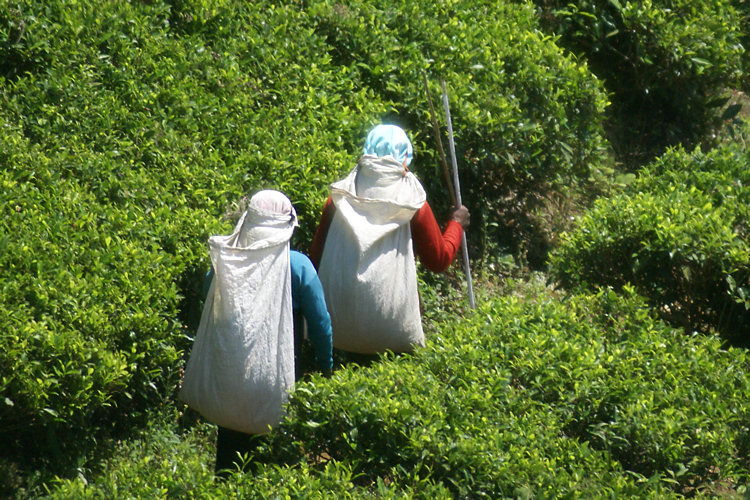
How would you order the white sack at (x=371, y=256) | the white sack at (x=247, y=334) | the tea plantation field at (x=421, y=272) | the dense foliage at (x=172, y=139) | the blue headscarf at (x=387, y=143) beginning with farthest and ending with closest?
the blue headscarf at (x=387, y=143) < the white sack at (x=371, y=256) < the dense foliage at (x=172, y=139) < the white sack at (x=247, y=334) < the tea plantation field at (x=421, y=272)

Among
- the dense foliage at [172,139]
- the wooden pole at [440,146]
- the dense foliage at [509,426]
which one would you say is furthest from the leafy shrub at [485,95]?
the dense foliage at [509,426]

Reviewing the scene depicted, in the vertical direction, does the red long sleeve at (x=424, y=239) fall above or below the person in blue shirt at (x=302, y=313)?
above

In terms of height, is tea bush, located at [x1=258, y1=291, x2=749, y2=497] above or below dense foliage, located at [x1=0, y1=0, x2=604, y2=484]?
below

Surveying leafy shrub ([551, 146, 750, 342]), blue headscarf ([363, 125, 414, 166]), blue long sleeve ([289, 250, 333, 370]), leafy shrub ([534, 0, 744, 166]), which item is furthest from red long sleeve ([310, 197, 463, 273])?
leafy shrub ([534, 0, 744, 166])

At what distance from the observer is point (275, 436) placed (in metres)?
4.23

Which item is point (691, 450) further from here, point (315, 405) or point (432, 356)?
point (315, 405)

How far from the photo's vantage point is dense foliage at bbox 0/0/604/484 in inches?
171

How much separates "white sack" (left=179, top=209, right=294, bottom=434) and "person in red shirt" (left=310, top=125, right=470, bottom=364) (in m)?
0.52

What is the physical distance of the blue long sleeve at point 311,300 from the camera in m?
4.46

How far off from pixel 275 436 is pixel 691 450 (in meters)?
1.80

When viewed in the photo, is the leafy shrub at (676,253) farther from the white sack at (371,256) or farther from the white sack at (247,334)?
the white sack at (247,334)

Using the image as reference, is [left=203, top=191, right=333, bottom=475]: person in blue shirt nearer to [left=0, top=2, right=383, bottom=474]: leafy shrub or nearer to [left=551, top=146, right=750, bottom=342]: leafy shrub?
[left=0, top=2, right=383, bottom=474]: leafy shrub

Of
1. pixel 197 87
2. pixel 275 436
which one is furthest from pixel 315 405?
pixel 197 87

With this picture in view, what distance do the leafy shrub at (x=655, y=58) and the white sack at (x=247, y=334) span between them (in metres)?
4.73
